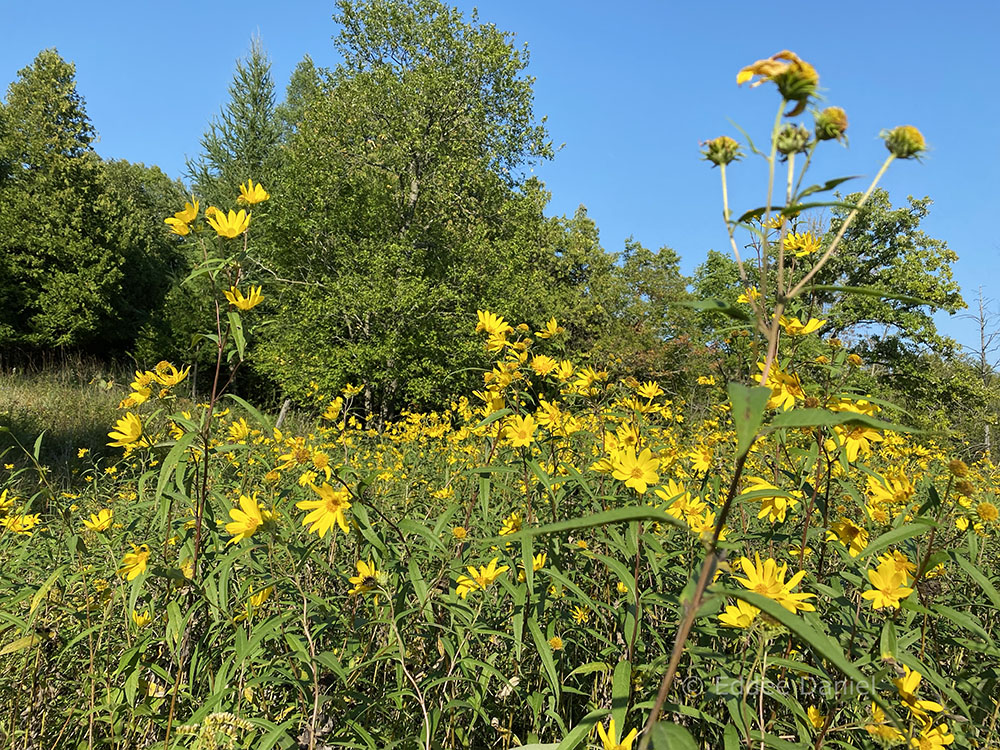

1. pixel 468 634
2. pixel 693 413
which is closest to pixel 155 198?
pixel 693 413

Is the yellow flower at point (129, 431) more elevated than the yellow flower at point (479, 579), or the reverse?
the yellow flower at point (129, 431)

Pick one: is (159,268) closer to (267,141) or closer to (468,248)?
(267,141)

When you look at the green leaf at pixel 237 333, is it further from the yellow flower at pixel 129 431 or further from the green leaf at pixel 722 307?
the green leaf at pixel 722 307

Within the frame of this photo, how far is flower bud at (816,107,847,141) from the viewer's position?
1.95 feet

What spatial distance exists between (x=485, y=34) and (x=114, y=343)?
1195 cm

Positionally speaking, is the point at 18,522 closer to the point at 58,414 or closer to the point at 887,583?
the point at 887,583

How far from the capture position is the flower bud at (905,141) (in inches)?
25.1

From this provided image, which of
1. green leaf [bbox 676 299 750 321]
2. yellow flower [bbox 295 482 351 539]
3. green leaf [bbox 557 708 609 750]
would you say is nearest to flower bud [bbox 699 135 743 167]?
green leaf [bbox 676 299 750 321]

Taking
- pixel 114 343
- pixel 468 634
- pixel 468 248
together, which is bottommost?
pixel 114 343

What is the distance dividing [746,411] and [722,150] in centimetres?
42

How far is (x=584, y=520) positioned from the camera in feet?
1.56

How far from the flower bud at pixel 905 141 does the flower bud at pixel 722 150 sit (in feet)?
0.54

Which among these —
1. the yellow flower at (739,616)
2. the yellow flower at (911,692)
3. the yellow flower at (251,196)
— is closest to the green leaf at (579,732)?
the yellow flower at (739,616)

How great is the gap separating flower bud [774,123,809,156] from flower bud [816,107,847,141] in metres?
0.02
